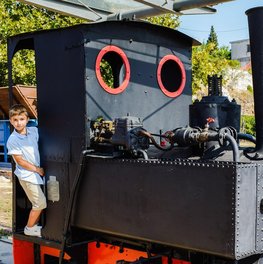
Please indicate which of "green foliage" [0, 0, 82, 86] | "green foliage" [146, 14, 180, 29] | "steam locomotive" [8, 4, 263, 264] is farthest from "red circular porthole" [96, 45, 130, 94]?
"green foliage" [146, 14, 180, 29]

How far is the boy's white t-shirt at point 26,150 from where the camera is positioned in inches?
170

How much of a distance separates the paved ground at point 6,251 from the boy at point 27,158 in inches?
70.2

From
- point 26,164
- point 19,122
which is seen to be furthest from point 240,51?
point 26,164

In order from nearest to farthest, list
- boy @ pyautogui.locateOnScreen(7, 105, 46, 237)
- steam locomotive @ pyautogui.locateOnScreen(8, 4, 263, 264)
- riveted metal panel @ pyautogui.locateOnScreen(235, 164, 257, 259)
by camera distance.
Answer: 1. riveted metal panel @ pyautogui.locateOnScreen(235, 164, 257, 259)
2. steam locomotive @ pyautogui.locateOnScreen(8, 4, 263, 264)
3. boy @ pyautogui.locateOnScreen(7, 105, 46, 237)

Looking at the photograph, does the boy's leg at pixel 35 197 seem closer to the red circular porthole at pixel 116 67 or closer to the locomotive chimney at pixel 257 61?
the red circular porthole at pixel 116 67

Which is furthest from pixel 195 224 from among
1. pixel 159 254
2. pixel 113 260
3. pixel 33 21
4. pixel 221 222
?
pixel 33 21

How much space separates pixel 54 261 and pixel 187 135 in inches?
84.6

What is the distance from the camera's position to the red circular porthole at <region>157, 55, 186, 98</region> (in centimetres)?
489

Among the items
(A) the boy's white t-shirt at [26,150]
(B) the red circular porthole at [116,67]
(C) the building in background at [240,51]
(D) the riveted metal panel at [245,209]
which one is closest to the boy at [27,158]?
(A) the boy's white t-shirt at [26,150]

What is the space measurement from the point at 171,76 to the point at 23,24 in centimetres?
1058

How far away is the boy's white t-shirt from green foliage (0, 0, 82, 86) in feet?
33.1

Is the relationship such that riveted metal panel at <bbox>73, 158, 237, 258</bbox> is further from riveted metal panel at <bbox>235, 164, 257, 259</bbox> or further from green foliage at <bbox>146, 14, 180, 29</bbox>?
green foliage at <bbox>146, 14, 180, 29</bbox>

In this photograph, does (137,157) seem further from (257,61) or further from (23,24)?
(23,24)

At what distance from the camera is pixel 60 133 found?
4250mm
